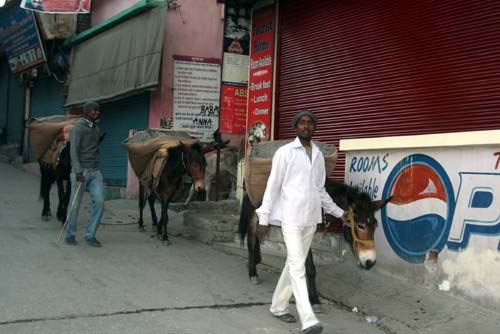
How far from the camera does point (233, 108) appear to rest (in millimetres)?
10914

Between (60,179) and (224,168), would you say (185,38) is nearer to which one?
(224,168)

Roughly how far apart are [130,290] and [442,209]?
3447mm

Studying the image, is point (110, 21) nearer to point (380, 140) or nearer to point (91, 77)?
point (91, 77)

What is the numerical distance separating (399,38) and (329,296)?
3.50 m

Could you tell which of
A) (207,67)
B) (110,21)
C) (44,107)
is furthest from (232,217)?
(44,107)

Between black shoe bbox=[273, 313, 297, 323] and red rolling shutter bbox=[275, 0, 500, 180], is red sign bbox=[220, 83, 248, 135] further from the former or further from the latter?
black shoe bbox=[273, 313, 297, 323]

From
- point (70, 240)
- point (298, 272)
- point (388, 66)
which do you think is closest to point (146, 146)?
point (70, 240)

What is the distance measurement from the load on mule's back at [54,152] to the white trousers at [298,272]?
217 inches

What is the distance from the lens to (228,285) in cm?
647

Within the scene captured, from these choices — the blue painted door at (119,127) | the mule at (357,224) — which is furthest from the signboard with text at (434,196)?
the blue painted door at (119,127)

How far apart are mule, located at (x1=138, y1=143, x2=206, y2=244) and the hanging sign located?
6.99 meters

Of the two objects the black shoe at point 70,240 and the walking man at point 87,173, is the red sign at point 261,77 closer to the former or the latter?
the walking man at point 87,173

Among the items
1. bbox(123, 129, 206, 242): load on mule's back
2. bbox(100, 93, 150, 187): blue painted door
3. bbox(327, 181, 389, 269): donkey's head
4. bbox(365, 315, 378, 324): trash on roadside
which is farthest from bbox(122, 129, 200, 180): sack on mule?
bbox(365, 315, 378, 324): trash on roadside

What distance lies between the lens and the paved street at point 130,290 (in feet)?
16.0
